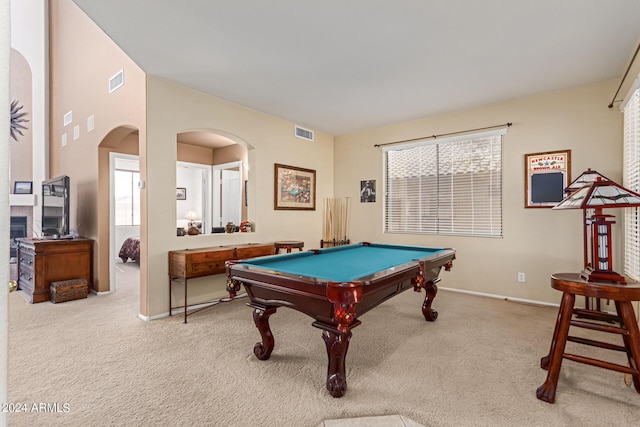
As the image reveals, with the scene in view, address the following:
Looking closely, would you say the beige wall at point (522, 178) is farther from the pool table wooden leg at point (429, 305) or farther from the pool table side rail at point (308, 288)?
the pool table side rail at point (308, 288)

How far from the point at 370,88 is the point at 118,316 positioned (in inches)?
151

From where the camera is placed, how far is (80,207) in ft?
16.1

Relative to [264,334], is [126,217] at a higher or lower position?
higher

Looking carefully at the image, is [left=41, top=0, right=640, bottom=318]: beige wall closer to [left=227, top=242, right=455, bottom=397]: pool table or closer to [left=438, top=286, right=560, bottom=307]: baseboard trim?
[left=438, top=286, right=560, bottom=307]: baseboard trim

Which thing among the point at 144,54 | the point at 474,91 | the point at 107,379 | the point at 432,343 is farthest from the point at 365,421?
the point at 474,91

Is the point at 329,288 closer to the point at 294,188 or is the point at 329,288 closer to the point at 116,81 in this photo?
the point at 294,188

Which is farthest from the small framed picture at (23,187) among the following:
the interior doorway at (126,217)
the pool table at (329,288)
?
the pool table at (329,288)

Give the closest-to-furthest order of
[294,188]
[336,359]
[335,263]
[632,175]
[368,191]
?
[336,359]
[335,263]
[632,175]
[294,188]
[368,191]

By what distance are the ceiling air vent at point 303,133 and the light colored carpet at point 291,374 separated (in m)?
2.95

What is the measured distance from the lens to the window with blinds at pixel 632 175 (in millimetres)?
2631

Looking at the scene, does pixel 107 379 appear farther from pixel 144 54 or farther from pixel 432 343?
pixel 144 54

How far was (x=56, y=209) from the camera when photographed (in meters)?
4.43

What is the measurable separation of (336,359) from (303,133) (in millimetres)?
3948


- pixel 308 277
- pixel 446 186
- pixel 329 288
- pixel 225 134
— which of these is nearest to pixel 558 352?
pixel 329 288
